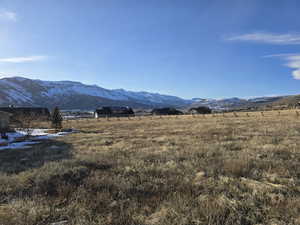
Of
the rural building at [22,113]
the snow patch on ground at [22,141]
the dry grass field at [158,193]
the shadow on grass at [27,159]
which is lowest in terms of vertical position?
the snow patch on ground at [22,141]

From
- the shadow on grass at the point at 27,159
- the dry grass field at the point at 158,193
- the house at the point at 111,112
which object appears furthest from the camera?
the house at the point at 111,112

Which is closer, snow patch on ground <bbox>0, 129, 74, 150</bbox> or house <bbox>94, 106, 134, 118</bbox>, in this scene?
snow patch on ground <bbox>0, 129, 74, 150</bbox>

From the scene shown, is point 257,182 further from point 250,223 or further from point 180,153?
point 180,153

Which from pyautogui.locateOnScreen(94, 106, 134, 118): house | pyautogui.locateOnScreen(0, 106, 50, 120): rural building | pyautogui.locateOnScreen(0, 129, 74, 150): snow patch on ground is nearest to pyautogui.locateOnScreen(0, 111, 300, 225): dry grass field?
pyautogui.locateOnScreen(0, 129, 74, 150): snow patch on ground

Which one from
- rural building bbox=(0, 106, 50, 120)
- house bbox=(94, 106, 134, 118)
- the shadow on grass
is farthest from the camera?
house bbox=(94, 106, 134, 118)

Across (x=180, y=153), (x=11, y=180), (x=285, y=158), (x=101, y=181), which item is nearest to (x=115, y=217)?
(x=101, y=181)

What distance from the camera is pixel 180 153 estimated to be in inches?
360

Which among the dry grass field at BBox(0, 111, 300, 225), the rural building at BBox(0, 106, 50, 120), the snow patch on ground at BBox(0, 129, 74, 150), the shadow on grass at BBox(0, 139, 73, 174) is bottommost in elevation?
the snow patch on ground at BBox(0, 129, 74, 150)

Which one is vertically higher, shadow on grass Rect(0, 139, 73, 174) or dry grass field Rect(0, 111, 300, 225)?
dry grass field Rect(0, 111, 300, 225)

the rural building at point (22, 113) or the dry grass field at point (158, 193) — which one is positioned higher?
the rural building at point (22, 113)

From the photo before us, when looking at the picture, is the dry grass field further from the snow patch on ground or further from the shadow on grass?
the snow patch on ground

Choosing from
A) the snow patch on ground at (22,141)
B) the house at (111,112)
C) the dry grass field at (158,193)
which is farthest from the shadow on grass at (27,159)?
the house at (111,112)

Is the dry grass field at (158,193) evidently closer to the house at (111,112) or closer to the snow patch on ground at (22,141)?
the snow patch on ground at (22,141)

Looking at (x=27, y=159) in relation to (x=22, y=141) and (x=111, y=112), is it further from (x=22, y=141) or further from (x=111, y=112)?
Result: (x=111, y=112)
